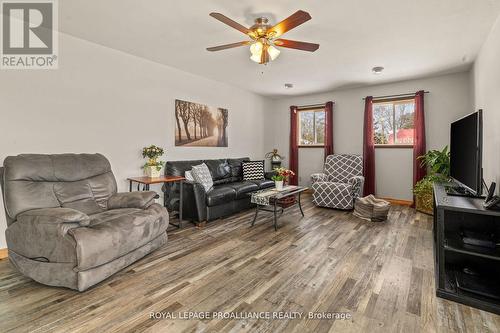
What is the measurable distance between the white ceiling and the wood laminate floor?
98.4 inches

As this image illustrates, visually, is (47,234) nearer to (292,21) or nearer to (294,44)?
(292,21)

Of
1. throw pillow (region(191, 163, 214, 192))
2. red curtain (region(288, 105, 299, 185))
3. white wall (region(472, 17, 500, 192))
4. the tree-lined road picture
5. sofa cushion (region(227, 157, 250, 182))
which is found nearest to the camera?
white wall (region(472, 17, 500, 192))

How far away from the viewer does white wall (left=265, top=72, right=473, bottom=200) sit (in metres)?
4.41

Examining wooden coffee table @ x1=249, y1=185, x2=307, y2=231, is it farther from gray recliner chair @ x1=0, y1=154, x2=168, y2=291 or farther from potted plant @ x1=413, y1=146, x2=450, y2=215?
potted plant @ x1=413, y1=146, x2=450, y2=215

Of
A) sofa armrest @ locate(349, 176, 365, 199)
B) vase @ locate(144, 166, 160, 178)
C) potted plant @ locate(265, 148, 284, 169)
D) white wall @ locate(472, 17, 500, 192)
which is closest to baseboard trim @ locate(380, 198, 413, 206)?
sofa armrest @ locate(349, 176, 365, 199)

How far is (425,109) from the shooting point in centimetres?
463

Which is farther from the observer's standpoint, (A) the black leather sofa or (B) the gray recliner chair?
(A) the black leather sofa

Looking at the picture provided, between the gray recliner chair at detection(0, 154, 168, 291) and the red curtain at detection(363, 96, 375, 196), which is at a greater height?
the red curtain at detection(363, 96, 375, 196)

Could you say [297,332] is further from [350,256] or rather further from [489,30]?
[489,30]

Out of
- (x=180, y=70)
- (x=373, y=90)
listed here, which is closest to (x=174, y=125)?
(x=180, y=70)

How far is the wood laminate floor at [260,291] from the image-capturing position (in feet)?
5.24

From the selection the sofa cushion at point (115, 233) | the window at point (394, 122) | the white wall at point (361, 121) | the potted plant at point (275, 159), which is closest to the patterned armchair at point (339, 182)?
the white wall at point (361, 121)

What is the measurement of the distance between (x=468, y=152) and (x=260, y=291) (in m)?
2.27

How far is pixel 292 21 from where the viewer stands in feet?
6.98
